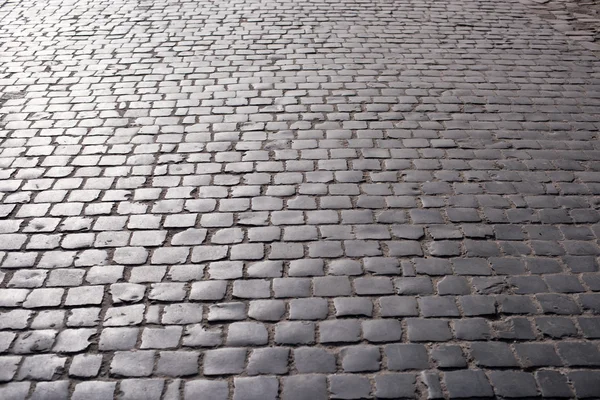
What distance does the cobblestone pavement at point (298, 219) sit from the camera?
365 cm

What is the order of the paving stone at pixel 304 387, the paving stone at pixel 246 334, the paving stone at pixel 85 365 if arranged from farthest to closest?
the paving stone at pixel 246 334
the paving stone at pixel 85 365
the paving stone at pixel 304 387

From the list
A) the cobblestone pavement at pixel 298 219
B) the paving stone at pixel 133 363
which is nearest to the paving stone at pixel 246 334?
the cobblestone pavement at pixel 298 219

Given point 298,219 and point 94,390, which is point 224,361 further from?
point 298,219

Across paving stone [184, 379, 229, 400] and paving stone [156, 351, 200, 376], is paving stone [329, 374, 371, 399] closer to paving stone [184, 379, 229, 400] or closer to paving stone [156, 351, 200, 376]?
paving stone [184, 379, 229, 400]

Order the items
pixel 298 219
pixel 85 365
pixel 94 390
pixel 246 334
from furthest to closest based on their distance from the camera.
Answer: pixel 298 219
pixel 246 334
pixel 85 365
pixel 94 390

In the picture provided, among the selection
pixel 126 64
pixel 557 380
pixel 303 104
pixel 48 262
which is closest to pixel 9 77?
pixel 126 64

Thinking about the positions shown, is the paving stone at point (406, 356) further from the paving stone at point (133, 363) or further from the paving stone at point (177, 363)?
the paving stone at point (133, 363)

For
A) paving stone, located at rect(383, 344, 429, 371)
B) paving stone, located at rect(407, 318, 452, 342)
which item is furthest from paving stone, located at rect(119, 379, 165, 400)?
paving stone, located at rect(407, 318, 452, 342)

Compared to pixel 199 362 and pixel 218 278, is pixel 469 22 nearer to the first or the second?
pixel 218 278

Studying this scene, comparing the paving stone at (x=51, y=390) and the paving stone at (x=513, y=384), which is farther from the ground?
the paving stone at (x=51, y=390)

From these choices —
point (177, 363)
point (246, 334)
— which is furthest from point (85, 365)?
point (246, 334)

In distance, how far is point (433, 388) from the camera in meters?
3.48

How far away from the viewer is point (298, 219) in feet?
16.2

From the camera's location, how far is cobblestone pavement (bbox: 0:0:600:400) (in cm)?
365
